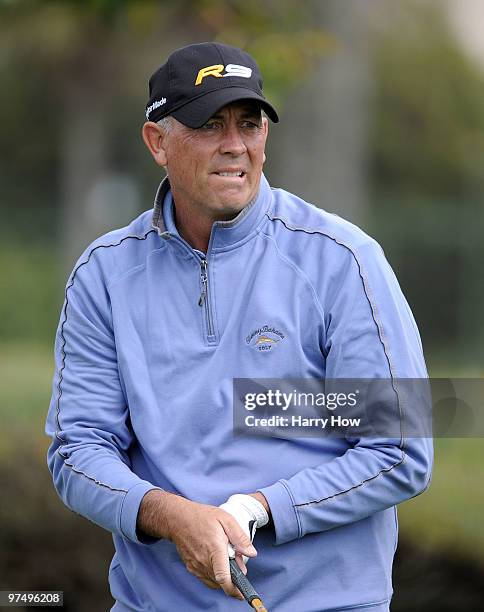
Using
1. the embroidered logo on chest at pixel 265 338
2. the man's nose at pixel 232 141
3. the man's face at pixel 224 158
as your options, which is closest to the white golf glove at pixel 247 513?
the embroidered logo on chest at pixel 265 338

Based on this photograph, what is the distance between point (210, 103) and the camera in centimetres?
316

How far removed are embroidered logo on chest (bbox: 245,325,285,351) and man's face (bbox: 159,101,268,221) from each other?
378mm

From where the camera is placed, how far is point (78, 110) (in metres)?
19.3

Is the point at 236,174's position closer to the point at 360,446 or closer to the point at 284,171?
the point at 360,446

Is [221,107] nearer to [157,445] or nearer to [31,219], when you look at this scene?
[157,445]

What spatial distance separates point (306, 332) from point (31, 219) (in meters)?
17.0

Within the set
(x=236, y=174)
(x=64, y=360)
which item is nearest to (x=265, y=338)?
(x=236, y=174)

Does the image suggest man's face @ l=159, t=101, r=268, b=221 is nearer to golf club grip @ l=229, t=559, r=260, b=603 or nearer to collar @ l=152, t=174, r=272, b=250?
collar @ l=152, t=174, r=272, b=250

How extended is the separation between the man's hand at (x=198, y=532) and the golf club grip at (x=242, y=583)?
2cm

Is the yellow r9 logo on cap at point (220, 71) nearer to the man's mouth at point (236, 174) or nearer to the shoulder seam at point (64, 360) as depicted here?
the man's mouth at point (236, 174)

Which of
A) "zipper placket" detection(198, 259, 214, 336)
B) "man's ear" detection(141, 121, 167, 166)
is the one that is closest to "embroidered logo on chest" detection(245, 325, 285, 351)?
"zipper placket" detection(198, 259, 214, 336)

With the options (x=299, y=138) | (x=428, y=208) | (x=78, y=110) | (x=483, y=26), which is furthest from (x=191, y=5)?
(x=78, y=110)

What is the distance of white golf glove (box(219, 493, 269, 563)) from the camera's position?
114 inches

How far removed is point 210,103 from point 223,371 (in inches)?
28.9
